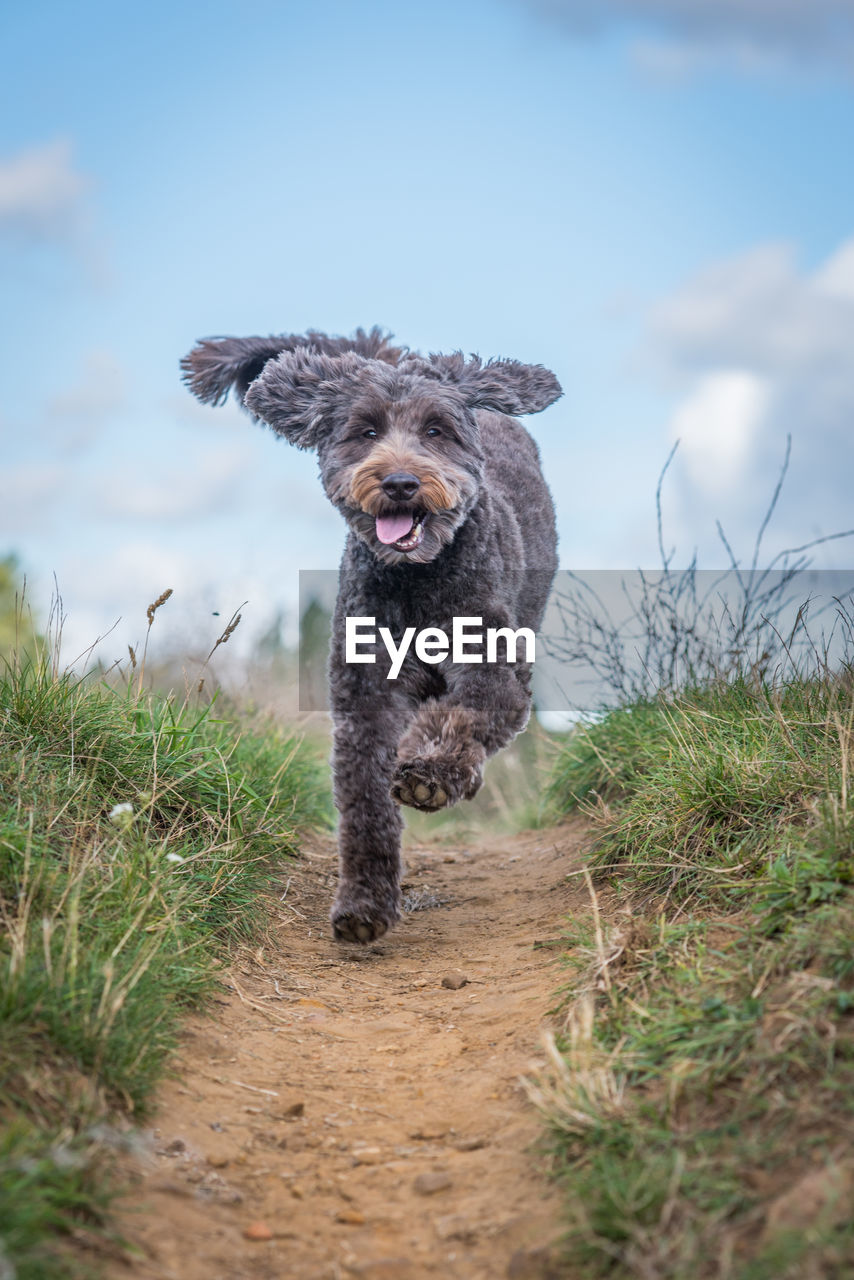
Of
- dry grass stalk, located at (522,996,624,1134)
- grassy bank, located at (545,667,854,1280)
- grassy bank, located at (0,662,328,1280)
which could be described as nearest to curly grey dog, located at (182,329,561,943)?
grassy bank, located at (0,662,328,1280)

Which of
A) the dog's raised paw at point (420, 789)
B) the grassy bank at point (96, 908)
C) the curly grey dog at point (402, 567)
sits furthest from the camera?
the curly grey dog at point (402, 567)

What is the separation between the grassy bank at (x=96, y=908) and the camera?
2.26 meters

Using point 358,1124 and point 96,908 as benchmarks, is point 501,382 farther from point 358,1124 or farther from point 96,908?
point 358,1124

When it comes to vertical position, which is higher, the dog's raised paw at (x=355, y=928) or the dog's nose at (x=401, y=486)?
the dog's nose at (x=401, y=486)

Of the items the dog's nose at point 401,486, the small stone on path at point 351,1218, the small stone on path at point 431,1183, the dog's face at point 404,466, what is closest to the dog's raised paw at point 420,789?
the dog's face at point 404,466

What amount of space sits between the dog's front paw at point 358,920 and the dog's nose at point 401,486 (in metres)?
1.74

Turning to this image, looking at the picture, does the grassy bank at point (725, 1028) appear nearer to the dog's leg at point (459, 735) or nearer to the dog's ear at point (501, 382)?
the dog's leg at point (459, 735)

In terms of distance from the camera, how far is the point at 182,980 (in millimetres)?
3270

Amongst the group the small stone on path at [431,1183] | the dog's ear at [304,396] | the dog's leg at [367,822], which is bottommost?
the small stone on path at [431,1183]

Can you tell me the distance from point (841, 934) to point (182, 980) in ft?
6.02

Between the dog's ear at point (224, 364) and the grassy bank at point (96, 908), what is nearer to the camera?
the grassy bank at point (96, 908)

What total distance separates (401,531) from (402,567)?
328mm

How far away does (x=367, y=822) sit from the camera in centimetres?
502

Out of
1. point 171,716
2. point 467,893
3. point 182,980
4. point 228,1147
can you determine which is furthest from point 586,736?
point 228,1147
